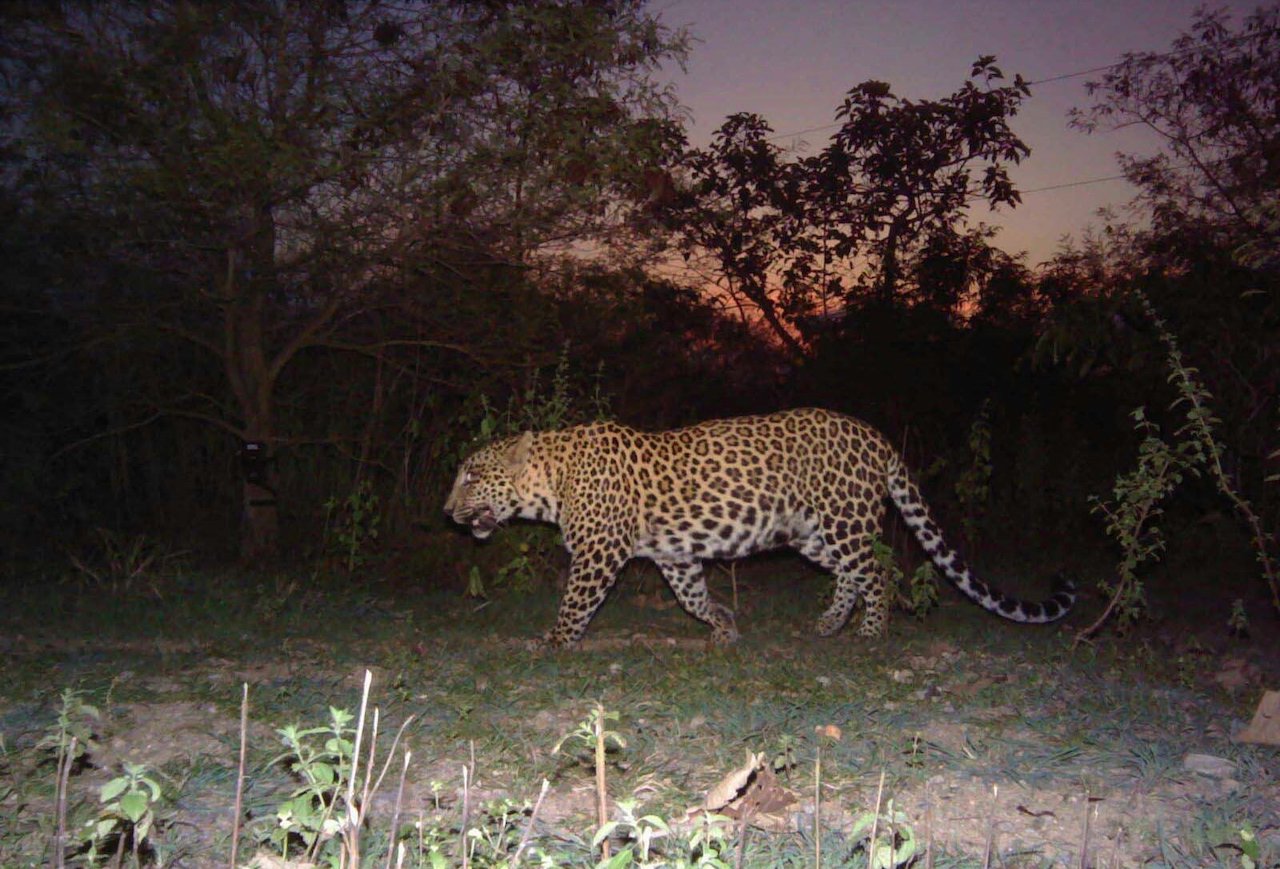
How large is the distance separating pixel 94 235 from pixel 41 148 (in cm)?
64

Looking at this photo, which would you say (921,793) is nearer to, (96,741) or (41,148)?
(96,741)

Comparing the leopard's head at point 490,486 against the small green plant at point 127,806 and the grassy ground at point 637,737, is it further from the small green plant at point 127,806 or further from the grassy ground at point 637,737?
the small green plant at point 127,806

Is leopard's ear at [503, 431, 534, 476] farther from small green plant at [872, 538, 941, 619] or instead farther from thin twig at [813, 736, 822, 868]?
thin twig at [813, 736, 822, 868]

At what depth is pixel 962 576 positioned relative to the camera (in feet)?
24.8

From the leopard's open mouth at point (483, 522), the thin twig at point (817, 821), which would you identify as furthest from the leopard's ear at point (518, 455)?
the thin twig at point (817, 821)

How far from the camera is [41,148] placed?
25.6 feet

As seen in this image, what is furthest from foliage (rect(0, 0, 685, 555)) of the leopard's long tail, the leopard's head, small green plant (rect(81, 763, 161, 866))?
small green plant (rect(81, 763, 161, 866))

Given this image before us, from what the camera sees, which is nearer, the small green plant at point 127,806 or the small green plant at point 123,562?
the small green plant at point 127,806

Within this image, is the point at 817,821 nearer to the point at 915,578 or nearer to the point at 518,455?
the point at 915,578

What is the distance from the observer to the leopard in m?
7.54

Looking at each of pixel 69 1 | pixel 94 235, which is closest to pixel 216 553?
pixel 94 235

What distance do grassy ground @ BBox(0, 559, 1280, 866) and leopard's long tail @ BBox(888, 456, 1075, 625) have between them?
196mm

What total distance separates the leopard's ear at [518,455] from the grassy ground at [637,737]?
43.2 inches

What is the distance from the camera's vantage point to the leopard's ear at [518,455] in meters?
7.78
